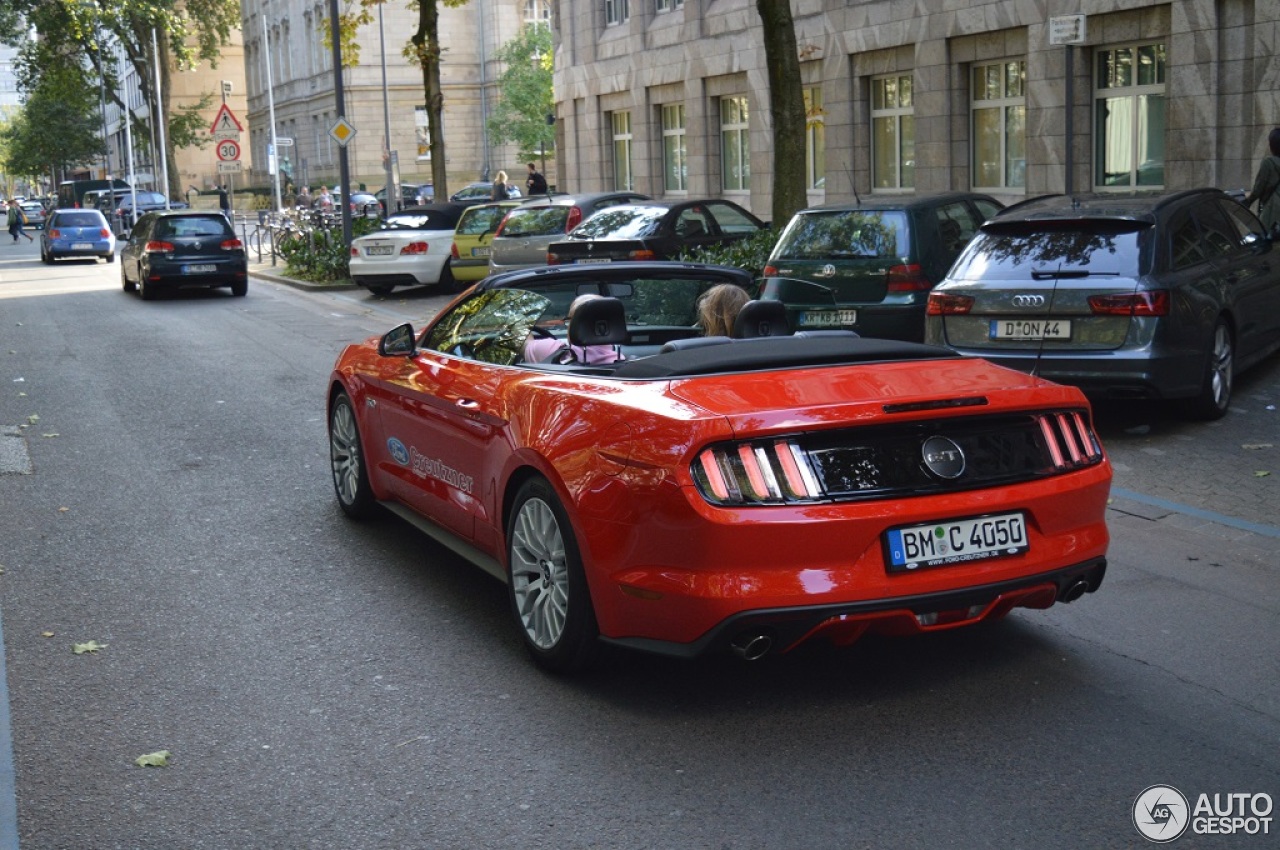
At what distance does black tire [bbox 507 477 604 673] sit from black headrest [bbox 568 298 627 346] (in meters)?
0.73

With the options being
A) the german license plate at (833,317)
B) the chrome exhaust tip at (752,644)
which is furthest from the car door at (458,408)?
the german license plate at (833,317)

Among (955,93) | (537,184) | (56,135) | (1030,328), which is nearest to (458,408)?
(1030,328)

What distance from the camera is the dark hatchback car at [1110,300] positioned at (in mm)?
9688

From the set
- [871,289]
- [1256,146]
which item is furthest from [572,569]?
[1256,146]

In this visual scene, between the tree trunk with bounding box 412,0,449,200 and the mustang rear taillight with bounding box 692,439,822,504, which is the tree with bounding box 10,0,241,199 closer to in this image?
the tree trunk with bounding box 412,0,449,200

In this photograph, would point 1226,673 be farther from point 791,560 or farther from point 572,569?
point 572,569

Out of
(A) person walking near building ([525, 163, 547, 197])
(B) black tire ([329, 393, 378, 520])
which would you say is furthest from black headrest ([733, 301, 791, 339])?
(A) person walking near building ([525, 163, 547, 197])

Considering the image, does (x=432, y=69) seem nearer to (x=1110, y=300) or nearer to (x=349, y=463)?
(x=1110, y=300)

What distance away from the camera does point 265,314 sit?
74.3 feet

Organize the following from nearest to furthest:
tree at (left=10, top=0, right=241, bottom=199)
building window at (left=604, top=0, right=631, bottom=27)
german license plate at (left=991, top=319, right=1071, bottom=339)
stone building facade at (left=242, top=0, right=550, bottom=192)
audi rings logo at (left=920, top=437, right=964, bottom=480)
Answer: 1. audi rings logo at (left=920, top=437, right=964, bottom=480)
2. german license plate at (left=991, top=319, right=1071, bottom=339)
3. building window at (left=604, top=0, right=631, bottom=27)
4. tree at (left=10, top=0, right=241, bottom=199)
5. stone building facade at (left=242, top=0, right=550, bottom=192)

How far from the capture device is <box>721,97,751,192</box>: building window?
1268 inches

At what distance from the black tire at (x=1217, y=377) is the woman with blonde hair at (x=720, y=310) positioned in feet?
15.7

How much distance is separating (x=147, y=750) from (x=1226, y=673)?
3546 millimetres

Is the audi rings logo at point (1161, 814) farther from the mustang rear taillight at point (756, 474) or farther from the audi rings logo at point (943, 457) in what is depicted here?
the mustang rear taillight at point (756, 474)
